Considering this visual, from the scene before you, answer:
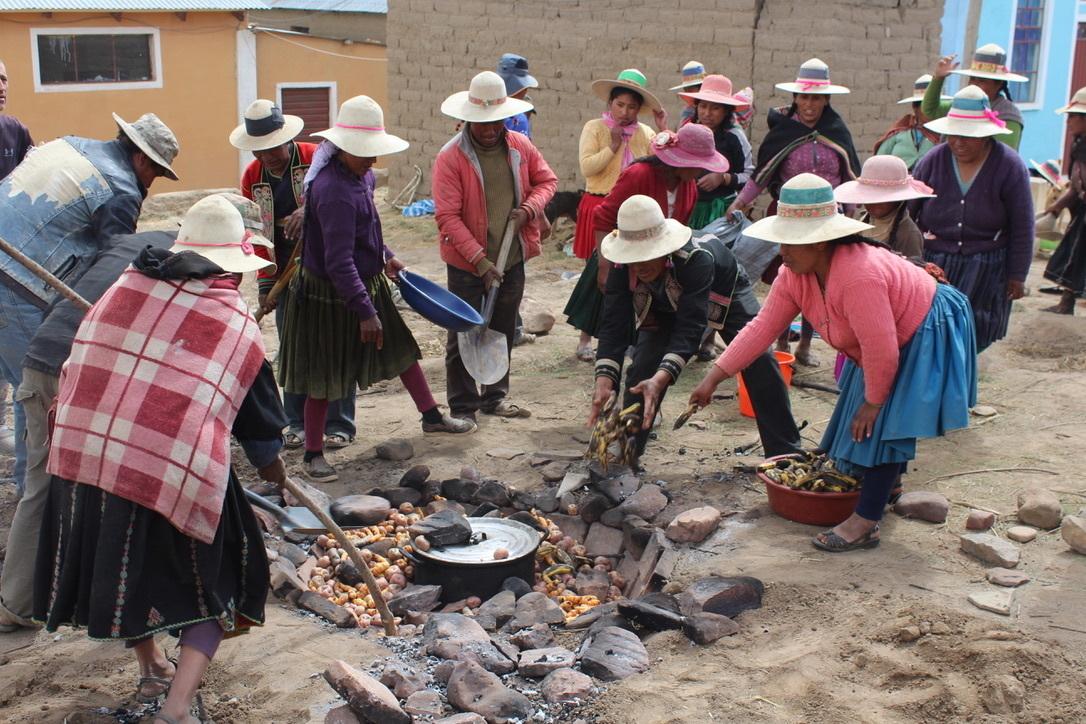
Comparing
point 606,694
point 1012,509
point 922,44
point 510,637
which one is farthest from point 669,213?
point 922,44

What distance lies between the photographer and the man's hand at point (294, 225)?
6.23m

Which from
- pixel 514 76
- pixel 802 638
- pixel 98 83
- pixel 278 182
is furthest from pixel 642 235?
pixel 98 83

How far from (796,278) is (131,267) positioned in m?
2.62

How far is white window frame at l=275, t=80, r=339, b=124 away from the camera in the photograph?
67.8 ft

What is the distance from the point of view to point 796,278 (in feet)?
15.8

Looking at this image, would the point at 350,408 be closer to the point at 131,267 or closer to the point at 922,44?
the point at 131,267

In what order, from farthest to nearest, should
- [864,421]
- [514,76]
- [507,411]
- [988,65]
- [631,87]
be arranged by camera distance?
[514,76] → [631,87] → [988,65] → [507,411] → [864,421]

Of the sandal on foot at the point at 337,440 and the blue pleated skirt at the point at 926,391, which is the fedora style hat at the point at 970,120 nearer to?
the blue pleated skirt at the point at 926,391

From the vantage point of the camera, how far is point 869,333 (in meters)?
4.54

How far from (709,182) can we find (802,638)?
3886 mm

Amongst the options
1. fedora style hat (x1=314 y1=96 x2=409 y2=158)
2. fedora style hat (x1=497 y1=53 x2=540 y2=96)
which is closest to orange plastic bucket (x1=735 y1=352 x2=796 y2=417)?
fedora style hat (x1=314 y1=96 x2=409 y2=158)

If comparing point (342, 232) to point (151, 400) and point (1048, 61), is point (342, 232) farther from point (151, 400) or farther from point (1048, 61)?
point (1048, 61)

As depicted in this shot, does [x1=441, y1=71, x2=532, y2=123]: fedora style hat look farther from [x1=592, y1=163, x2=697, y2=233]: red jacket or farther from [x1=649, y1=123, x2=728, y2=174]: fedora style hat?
[x1=649, y1=123, x2=728, y2=174]: fedora style hat

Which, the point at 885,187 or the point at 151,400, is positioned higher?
the point at 885,187
